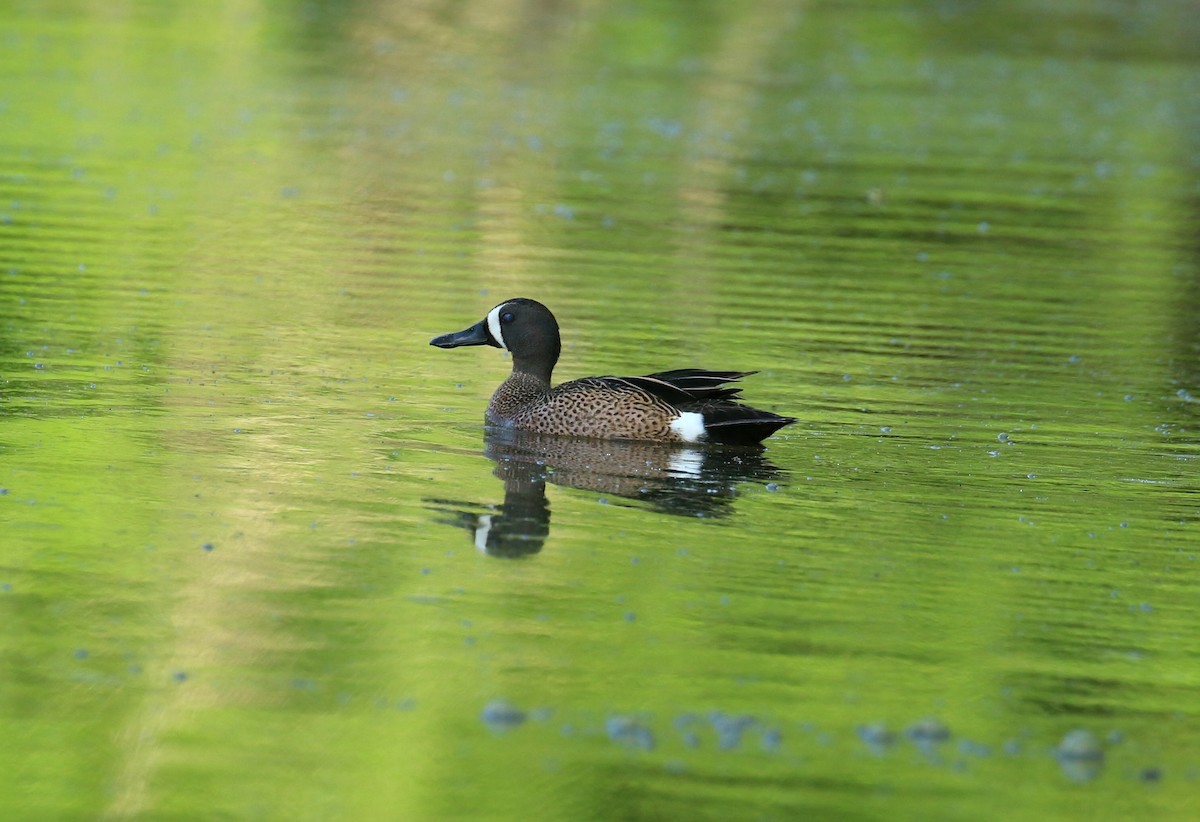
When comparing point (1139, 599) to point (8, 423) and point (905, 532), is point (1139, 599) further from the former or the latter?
point (8, 423)

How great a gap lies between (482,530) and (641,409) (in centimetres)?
214

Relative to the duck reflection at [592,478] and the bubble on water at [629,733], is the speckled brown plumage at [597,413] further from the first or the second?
the bubble on water at [629,733]

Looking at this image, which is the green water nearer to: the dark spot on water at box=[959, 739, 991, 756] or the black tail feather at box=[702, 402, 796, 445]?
the dark spot on water at box=[959, 739, 991, 756]

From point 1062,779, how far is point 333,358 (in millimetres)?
7254

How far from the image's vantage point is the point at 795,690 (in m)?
6.64

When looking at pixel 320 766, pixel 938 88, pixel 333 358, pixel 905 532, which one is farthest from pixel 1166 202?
pixel 320 766

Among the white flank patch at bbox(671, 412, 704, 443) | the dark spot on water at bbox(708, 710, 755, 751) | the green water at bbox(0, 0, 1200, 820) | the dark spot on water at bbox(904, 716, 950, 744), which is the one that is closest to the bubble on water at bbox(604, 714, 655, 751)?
the green water at bbox(0, 0, 1200, 820)

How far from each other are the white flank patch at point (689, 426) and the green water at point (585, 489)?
0.13m

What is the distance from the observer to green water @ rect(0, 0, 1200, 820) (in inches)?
240

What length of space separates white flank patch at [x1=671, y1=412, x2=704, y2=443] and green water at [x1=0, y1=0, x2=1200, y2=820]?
0.44 ft

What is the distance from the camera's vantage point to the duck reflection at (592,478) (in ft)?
28.5

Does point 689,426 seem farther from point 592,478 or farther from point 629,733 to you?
point 629,733

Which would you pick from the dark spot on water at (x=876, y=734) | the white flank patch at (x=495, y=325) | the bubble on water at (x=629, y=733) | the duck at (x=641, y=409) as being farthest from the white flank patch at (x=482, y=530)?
the white flank patch at (x=495, y=325)

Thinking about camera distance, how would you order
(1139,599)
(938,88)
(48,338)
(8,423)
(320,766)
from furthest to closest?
(938,88), (48,338), (8,423), (1139,599), (320,766)
